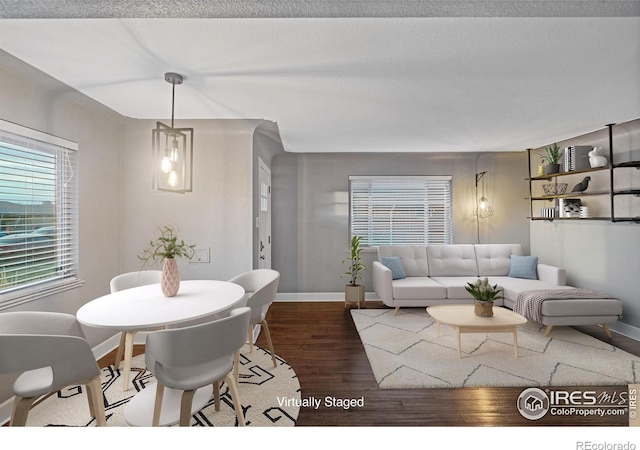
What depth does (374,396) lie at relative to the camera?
6.32 feet

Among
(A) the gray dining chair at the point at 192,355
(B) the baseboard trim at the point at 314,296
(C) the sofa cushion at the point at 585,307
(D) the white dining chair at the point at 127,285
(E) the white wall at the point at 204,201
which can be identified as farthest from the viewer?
(B) the baseboard trim at the point at 314,296

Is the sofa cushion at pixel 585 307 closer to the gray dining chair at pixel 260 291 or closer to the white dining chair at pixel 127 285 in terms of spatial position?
the gray dining chair at pixel 260 291

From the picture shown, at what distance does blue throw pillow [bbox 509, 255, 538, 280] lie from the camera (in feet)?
12.6

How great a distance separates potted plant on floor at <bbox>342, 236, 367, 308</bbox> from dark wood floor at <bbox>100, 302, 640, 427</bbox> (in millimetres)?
1050

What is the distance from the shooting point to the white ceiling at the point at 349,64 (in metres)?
1.35

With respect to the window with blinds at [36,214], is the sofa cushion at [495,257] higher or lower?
lower

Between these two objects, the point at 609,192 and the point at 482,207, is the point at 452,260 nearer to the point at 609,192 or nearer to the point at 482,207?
the point at 482,207

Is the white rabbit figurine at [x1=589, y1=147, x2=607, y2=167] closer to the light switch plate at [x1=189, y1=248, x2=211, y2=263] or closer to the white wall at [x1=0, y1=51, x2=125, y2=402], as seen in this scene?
the light switch plate at [x1=189, y1=248, x2=211, y2=263]

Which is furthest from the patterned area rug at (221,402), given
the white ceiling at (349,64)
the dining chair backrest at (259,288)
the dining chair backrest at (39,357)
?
the white ceiling at (349,64)

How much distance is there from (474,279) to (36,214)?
4398 mm

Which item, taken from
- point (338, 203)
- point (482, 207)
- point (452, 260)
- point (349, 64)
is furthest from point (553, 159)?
point (349, 64)

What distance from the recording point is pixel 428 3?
0.80 meters

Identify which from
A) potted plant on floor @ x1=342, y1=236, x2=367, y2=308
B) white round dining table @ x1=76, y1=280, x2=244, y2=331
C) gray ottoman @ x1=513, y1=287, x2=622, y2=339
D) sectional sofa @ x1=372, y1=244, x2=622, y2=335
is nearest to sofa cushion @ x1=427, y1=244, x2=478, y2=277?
sectional sofa @ x1=372, y1=244, x2=622, y2=335

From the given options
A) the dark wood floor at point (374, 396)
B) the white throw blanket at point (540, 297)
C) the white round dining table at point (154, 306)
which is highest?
the white round dining table at point (154, 306)
